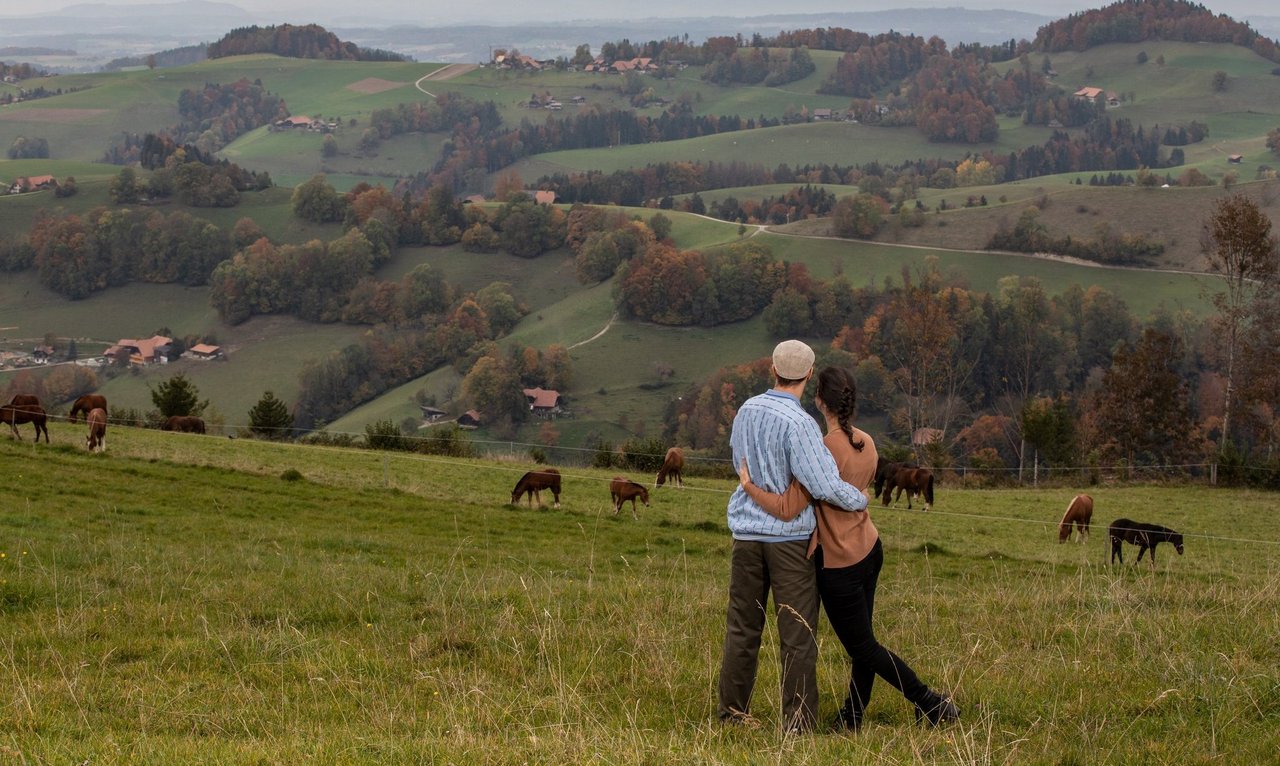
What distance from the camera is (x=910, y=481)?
94.7ft

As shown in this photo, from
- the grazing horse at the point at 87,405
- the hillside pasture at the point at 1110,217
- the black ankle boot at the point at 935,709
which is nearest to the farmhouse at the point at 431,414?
the hillside pasture at the point at 1110,217

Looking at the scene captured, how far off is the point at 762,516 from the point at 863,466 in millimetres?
682

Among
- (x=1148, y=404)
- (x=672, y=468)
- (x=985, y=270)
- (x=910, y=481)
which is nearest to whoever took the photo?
(x=910, y=481)

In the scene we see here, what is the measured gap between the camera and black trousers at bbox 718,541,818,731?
6324 mm

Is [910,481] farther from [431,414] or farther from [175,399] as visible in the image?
[431,414]

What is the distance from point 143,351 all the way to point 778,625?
138201 mm

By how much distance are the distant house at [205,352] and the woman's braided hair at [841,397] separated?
135 meters

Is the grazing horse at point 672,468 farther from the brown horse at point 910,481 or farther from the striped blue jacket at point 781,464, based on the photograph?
the striped blue jacket at point 781,464

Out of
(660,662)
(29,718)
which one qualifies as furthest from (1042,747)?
(29,718)

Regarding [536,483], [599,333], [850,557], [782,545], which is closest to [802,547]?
[782,545]

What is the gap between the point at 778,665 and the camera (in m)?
7.55

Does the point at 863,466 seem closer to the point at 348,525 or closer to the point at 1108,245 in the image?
the point at 348,525

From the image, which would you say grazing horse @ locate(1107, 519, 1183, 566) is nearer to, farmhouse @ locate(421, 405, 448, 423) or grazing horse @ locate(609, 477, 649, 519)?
grazing horse @ locate(609, 477, 649, 519)

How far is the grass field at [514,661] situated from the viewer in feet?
18.8
